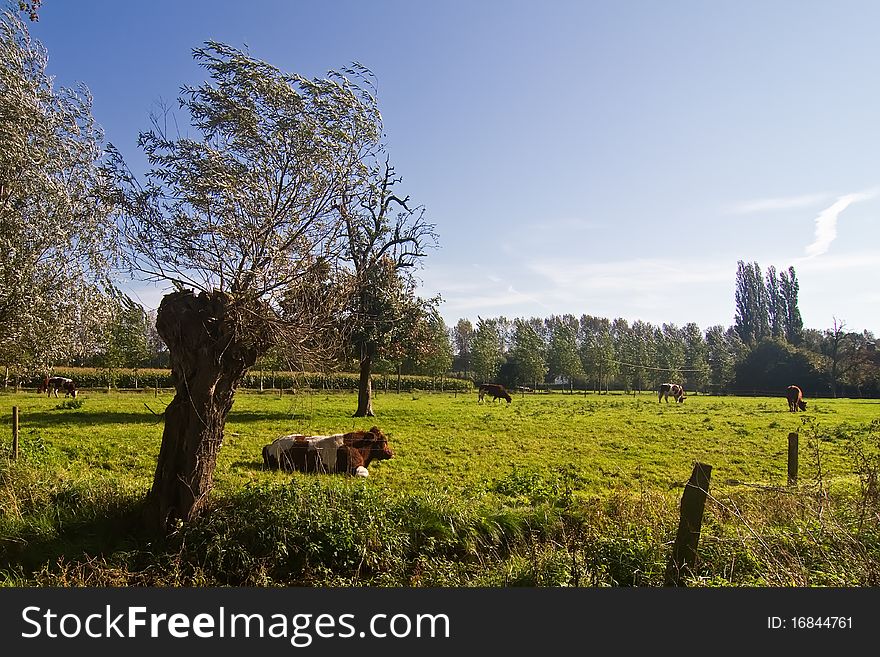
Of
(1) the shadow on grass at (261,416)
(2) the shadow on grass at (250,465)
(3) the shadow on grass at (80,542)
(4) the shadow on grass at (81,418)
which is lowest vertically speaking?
(4) the shadow on grass at (81,418)

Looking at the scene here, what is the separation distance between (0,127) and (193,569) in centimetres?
923

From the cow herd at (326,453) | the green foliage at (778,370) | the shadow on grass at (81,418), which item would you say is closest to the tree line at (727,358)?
the green foliage at (778,370)

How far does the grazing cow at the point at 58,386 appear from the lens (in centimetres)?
3858

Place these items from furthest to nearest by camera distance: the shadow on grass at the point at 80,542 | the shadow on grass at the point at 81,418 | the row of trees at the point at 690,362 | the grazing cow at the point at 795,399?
the row of trees at the point at 690,362, the grazing cow at the point at 795,399, the shadow on grass at the point at 81,418, the shadow on grass at the point at 80,542

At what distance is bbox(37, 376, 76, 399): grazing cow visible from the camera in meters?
38.6

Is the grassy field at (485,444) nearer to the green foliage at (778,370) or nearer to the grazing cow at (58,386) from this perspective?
the grazing cow at (58,386)

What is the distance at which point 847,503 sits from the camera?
7.98 m

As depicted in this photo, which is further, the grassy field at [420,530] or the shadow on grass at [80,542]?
the shadow on grass at [80,542]

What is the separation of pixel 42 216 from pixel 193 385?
272 inches

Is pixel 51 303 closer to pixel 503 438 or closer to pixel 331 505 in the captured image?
pixel 331 505

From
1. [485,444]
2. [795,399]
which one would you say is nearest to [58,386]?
[485,444]

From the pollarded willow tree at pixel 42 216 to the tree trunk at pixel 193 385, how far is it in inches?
167

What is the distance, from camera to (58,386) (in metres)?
41.4

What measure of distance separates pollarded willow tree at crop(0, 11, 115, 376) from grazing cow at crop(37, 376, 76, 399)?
91.4 feet
